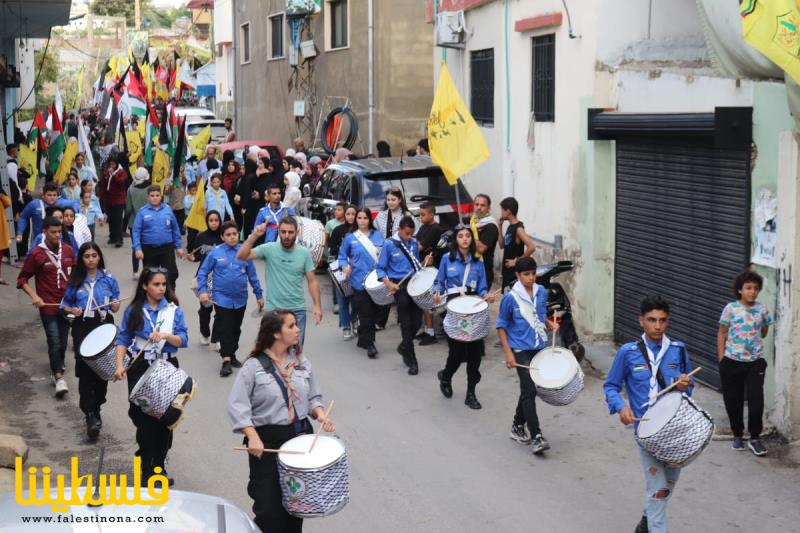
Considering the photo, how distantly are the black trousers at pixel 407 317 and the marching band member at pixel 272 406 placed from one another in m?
5.62

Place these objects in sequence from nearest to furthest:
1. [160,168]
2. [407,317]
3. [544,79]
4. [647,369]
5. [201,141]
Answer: [647,369] → [407,317] → [544,79] → [160,168] → [201,141]

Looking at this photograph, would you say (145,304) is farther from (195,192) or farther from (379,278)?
(195,192)

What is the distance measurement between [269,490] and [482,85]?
493 inches

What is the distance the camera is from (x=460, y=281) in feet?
37.6

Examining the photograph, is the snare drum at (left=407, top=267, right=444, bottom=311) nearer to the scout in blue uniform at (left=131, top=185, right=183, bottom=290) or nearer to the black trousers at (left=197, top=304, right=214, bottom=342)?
the black trousers at (left=197, top=304, right=214, bottom=342)

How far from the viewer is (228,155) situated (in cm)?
2197

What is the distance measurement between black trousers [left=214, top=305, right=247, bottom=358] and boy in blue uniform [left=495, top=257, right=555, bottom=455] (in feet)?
12.5

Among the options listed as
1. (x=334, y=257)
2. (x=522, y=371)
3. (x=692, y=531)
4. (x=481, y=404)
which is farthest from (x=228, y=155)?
(x=692, y=531)

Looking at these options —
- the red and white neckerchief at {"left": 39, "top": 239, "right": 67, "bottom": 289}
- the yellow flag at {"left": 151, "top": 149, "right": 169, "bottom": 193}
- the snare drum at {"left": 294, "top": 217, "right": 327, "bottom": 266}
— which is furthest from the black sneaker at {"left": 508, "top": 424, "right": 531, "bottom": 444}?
the yellow flag at {"left": 151, "top": 149, "right": 169, "bottom": 193}

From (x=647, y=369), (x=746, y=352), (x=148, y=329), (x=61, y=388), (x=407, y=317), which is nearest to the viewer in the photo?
(x=647, y=369)

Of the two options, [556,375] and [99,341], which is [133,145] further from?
[556,375]

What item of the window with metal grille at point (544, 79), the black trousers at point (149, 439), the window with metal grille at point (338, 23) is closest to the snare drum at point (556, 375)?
the black trousers at point (149, 439)

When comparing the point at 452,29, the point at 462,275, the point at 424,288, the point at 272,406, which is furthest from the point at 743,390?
the point at 452,29

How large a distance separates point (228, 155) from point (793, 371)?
14.7 m
